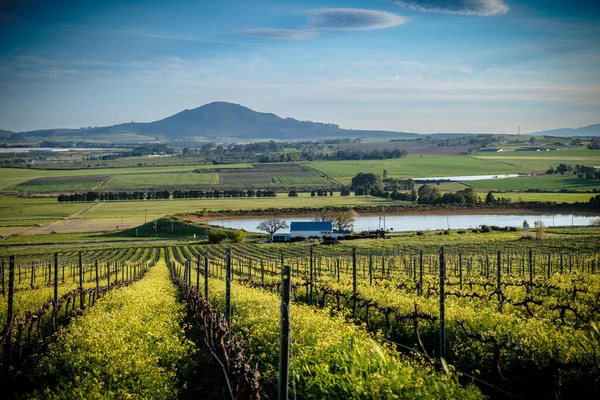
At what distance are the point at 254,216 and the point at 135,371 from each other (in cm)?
9485

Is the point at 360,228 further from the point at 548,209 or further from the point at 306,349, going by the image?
the point at 306,349

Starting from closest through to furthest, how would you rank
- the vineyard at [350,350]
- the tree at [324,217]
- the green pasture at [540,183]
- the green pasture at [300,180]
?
the vineyard at [350,350] < the tree at [324,217] < the green pasture at [540,183] < the green pasture at [300,180]

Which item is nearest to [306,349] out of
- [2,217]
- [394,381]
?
[394,381]

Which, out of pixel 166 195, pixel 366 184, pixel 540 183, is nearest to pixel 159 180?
pixel 166 195

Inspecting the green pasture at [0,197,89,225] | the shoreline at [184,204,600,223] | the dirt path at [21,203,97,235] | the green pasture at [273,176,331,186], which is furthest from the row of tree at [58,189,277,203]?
the dirt path at [21,203,97,235]

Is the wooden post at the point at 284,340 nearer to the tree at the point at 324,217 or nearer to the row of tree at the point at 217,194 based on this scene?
the tree at the point at 324,217

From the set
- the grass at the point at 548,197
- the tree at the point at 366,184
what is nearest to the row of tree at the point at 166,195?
the tree at the point at 366,184

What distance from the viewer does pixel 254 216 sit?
104562mm

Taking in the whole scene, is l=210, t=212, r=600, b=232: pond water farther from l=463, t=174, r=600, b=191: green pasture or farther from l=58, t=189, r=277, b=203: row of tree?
l=58, t=189, r=277, b=203: row of tree

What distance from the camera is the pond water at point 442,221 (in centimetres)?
8844

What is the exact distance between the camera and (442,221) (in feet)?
316

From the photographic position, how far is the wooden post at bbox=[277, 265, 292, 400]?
7582 mm

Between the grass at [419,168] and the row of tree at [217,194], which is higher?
the grass at [419,168]

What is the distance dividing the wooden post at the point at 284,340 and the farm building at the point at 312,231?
73.0m
